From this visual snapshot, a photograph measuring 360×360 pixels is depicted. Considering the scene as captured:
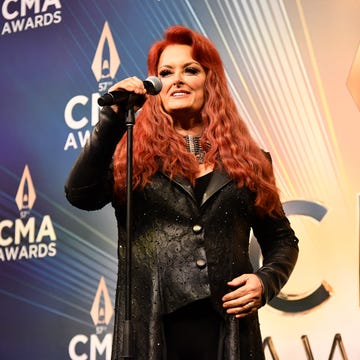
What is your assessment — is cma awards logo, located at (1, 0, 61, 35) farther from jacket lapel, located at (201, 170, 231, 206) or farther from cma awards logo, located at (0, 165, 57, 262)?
jacket lapel, located at (201, 170, 231, 206)

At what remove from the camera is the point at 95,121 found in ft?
9.59

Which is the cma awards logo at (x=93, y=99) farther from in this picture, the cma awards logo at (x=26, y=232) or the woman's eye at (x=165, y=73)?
the woman's eye at (x=165, y=73)

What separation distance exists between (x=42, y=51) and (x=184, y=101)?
142 centimetres

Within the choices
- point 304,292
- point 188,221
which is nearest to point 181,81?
point 188,221

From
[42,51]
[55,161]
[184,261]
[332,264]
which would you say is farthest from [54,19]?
[184,261]

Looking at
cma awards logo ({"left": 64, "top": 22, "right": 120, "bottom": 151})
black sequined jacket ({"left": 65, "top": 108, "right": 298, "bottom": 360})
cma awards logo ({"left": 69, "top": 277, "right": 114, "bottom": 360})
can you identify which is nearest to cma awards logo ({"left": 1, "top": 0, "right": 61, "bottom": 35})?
cma awards logo ({"left": 64, "top": 22, "right": 120, "bottom": 151})

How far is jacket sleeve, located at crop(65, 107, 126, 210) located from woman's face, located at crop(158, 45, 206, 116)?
30 cm

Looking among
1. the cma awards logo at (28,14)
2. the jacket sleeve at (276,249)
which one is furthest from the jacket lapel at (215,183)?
the cma awards logo at (28,14)

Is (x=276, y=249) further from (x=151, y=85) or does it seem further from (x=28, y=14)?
(x=28, y=14)

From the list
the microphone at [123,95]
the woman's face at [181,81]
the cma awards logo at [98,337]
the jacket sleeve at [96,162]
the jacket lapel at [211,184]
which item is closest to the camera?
the microphone at [123,95]

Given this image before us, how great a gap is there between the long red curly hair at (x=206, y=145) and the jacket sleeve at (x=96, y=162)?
74 millimetres

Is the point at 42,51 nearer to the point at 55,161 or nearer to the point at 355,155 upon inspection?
the point at 55,161

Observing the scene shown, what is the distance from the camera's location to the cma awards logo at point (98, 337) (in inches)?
107

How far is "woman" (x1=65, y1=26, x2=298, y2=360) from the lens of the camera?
64.3 inches
